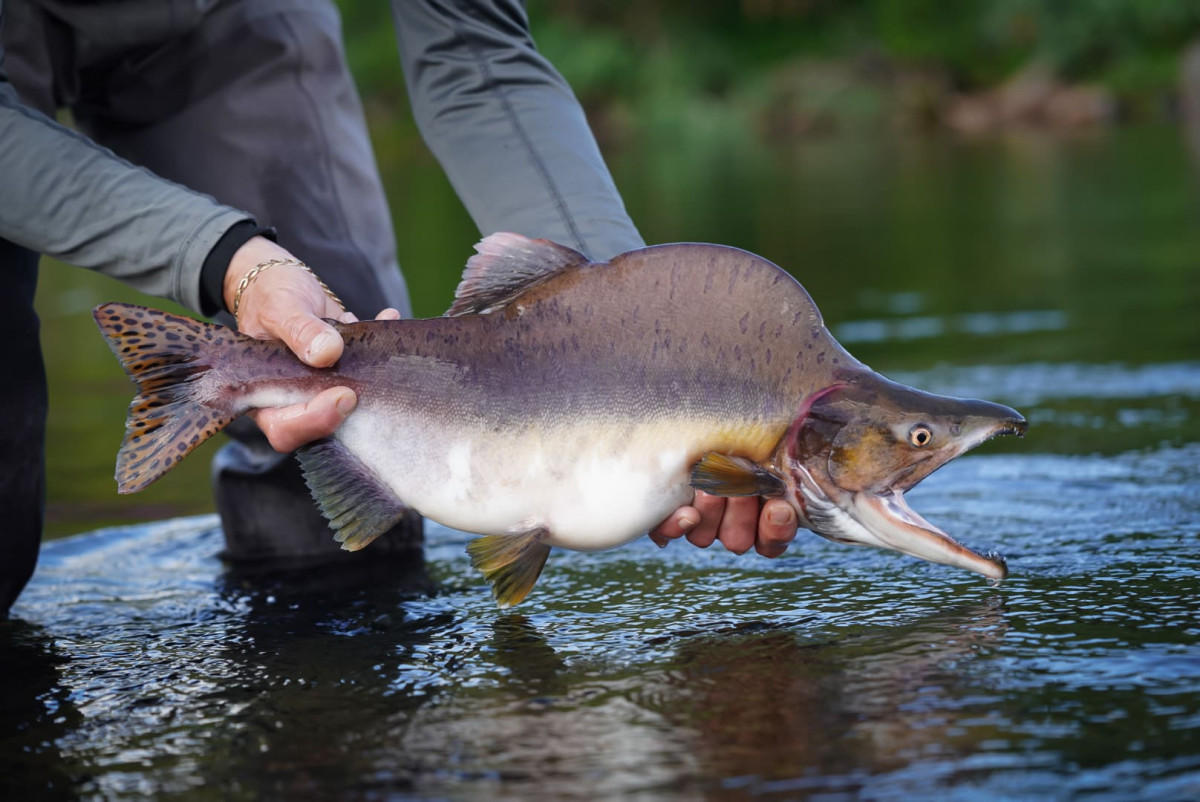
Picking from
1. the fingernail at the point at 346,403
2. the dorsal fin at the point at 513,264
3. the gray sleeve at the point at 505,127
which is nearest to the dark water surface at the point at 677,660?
the fingernail at the point at 346,403

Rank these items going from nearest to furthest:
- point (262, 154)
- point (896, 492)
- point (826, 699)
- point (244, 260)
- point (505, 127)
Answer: point (826, 699) < point (896, 492) < point (244, 260) < point (505, 127) < point (262, 154)

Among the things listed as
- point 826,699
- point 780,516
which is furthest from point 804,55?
point 826,699

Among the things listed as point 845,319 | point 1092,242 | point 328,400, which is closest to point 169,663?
point 328,400

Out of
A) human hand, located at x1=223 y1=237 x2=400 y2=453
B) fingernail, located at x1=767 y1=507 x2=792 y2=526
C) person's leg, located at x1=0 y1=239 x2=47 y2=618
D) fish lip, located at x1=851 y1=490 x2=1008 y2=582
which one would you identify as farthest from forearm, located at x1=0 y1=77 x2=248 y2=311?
fish lip, located at x1=851 y1=490 x2=1008 y2=582

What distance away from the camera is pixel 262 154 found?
4.04 metres

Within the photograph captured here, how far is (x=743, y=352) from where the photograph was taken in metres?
2.78

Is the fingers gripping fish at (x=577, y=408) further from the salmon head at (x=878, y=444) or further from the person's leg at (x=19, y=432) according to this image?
the person's leg at (x=19, y=432)

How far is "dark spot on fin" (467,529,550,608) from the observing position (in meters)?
2.78

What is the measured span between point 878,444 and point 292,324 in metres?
1.09

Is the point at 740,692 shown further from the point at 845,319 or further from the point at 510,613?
the point at 845,319

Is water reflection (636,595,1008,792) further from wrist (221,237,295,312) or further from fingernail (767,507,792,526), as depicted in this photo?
wrist (221,237,295,312)

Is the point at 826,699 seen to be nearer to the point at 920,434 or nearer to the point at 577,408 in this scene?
the point at 920,434

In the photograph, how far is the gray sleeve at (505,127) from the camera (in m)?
3.51

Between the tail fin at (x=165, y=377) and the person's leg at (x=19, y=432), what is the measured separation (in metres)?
0.74
